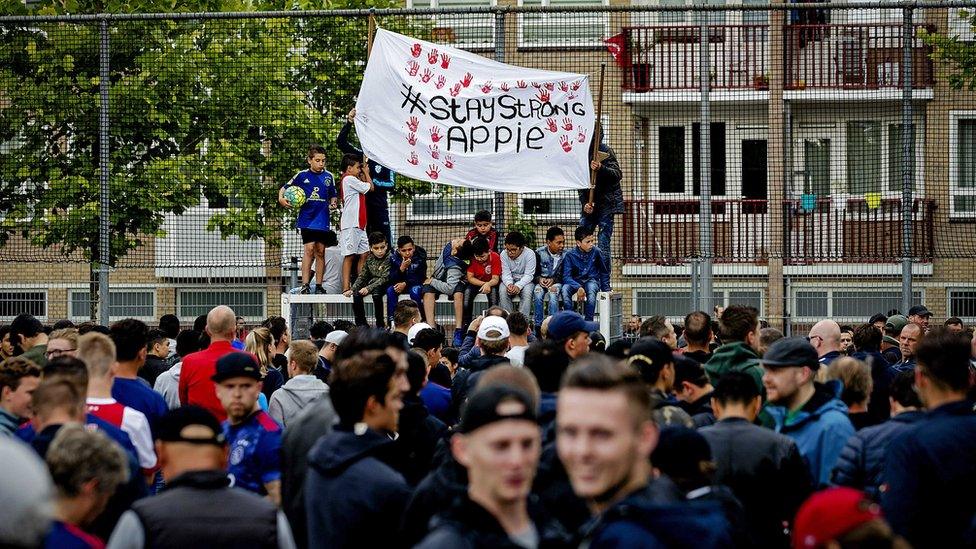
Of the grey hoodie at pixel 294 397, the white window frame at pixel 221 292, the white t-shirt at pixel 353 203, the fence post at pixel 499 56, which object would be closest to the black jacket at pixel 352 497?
the grey hoodie at pixel 294 397

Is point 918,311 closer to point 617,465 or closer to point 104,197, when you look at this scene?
point 104,197

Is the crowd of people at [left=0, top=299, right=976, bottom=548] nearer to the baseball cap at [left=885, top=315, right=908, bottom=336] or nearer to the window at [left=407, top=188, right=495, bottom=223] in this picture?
the baseball cap at [left=885, top=315, right=908, bottom=336]

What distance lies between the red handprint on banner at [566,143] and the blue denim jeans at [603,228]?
2.94 ft

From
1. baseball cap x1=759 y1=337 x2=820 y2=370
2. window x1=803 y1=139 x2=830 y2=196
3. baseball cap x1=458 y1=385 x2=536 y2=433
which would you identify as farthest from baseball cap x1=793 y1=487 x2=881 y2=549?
window x1=803 y1=139 x2=830 y2=196

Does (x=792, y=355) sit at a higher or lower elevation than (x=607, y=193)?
lower

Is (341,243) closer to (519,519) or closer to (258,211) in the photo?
(258,211)

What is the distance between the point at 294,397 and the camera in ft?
29.3

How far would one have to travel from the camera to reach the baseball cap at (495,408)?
4418mm

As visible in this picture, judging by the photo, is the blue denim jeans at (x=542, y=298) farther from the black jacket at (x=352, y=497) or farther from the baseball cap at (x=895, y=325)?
the black jacket at (x=352, y=497)

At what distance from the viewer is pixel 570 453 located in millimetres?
4008

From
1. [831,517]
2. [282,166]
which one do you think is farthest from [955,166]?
[831,517]

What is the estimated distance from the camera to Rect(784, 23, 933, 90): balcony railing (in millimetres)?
17984

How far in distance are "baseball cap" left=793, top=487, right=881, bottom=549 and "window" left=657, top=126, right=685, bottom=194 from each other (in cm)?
1590

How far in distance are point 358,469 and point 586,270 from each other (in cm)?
1079
